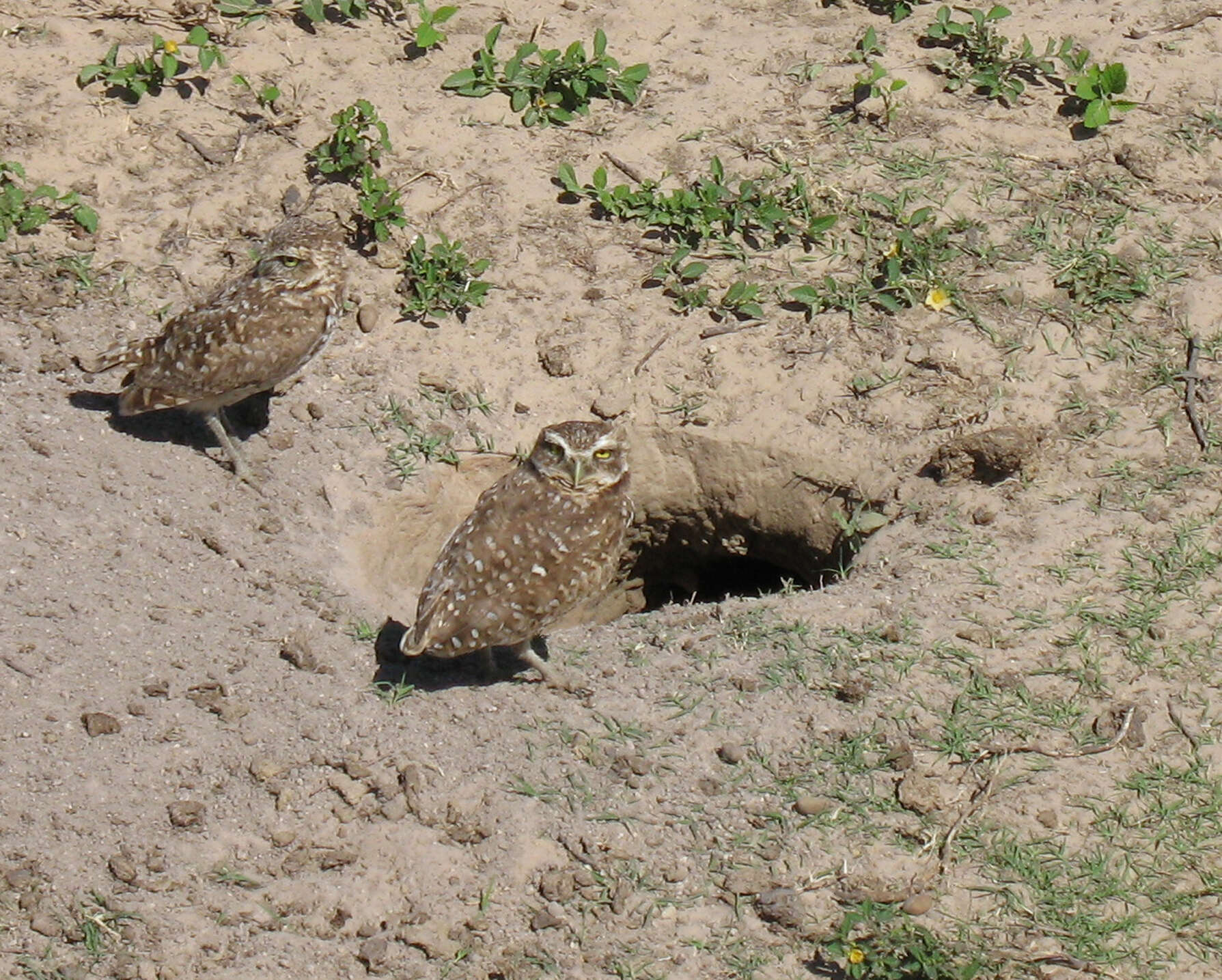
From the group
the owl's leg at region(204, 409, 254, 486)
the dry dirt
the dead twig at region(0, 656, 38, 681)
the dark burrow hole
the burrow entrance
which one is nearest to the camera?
the dry dirt

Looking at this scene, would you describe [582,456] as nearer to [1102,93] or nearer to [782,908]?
[782,908]

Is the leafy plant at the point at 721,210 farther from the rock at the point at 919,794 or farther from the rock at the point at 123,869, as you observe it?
the rock at the point at 123,869

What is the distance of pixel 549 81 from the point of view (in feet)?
24.7

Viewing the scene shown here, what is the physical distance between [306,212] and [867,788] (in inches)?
165

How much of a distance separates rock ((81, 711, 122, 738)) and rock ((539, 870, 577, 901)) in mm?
A: 1725

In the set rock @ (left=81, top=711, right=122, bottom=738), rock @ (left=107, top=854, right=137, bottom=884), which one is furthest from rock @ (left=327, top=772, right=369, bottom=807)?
rock @ (left=81, top=711, right=122, bottom=738)

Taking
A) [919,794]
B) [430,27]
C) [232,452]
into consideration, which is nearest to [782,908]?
[919,794]

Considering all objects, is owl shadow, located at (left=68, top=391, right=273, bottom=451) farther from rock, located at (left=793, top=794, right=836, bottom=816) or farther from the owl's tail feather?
rock, located at (left=793, top=794, right=836, bottom=816)

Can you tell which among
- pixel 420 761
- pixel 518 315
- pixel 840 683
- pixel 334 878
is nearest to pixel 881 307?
pixel 518 315

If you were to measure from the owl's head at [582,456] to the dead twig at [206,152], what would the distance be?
2.88 m

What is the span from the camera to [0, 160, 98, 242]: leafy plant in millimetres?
6887

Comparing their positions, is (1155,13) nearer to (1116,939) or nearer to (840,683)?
(840,683)

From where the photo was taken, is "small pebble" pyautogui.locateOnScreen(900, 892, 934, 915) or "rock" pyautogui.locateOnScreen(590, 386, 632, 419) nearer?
"small pebble" pyautogui.locateOnScreen(900, 892, 934, 915)

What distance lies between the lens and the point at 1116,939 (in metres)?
4.50
